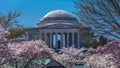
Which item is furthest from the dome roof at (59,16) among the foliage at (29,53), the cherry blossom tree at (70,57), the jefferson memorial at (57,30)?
the foliage at (29,53)

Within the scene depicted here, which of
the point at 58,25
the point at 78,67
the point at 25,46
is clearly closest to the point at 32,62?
the point at 25,46

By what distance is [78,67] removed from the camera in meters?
45.3

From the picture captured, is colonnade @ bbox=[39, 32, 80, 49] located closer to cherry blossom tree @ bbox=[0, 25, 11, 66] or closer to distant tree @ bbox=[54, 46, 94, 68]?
distant tree @ bbox=[54, 46, 94, 68]

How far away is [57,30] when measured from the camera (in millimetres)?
117438

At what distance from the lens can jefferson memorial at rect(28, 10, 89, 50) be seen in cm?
11762

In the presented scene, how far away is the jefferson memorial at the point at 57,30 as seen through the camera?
386 feet

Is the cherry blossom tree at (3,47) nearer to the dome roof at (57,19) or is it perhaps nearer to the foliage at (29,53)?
the foliage at (29,53)

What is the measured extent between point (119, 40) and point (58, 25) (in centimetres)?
9362

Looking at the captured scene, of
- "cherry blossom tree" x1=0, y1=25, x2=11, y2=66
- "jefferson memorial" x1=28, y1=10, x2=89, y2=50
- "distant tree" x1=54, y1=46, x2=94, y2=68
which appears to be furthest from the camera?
"jefferson memorial" x1=28, y1=10, x2=89, y2=50

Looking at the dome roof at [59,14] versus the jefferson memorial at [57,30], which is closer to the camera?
the jefferson memorial at [57,30]

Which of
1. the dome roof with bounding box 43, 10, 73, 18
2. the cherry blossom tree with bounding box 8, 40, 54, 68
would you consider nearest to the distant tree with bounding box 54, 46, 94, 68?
the cherry blossom tree with bounding box 8, 40, 54, 68

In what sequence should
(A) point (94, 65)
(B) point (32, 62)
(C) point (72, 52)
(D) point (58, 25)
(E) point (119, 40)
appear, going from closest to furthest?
(E) point (119, 40) < (B) point (32, 62) < (A) point (94, 65) < (C) point (72, 52) < (D) point (58, 25)

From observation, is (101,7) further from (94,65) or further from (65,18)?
(65,18)

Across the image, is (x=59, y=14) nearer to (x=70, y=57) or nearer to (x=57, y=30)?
(x=57, y=30)
